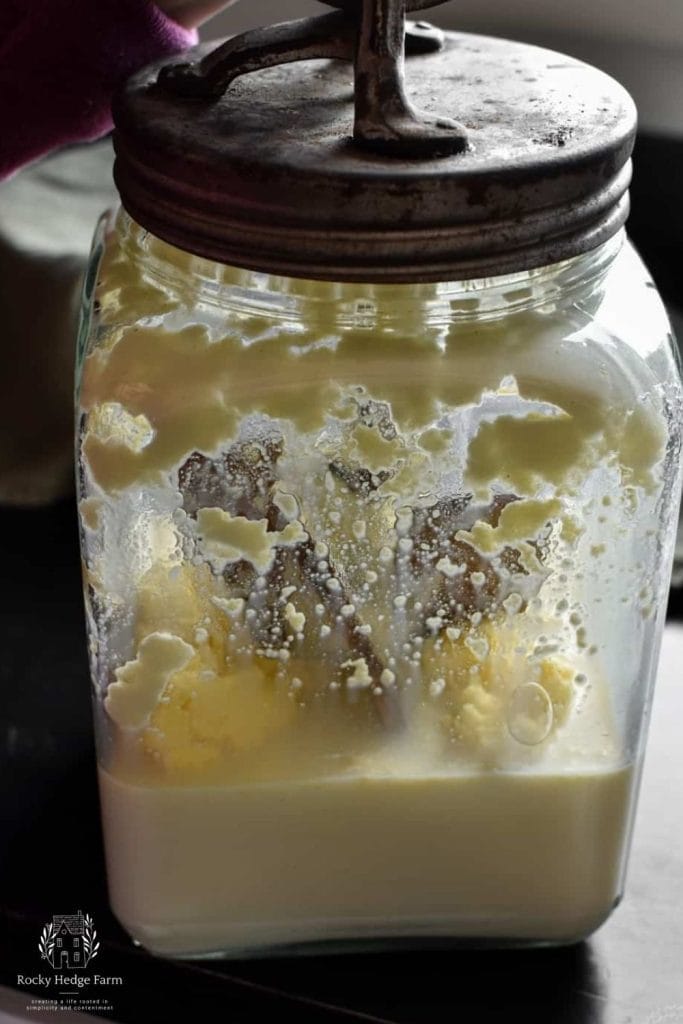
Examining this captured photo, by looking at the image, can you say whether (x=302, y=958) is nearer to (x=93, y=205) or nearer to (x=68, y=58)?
(x=68, y=58)

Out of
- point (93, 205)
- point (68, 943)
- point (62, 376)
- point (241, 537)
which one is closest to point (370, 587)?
point (241, 537)

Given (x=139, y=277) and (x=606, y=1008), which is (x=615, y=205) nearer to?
(x=139, y=277)

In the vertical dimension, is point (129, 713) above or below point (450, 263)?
below

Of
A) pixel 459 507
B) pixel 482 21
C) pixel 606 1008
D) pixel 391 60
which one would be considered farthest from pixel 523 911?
pixel 482 21

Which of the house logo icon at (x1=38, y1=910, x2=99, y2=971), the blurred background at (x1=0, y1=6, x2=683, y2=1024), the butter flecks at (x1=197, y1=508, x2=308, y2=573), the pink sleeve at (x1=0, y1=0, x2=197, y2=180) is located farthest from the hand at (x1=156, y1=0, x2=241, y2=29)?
the house logo icon at (x1=38, y1=910, x2=99, y2=971)

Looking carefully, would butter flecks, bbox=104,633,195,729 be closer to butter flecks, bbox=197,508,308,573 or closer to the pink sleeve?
butter flecks, bbox=197,508,308,573

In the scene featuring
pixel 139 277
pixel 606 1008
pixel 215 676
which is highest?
pixel 139 277
